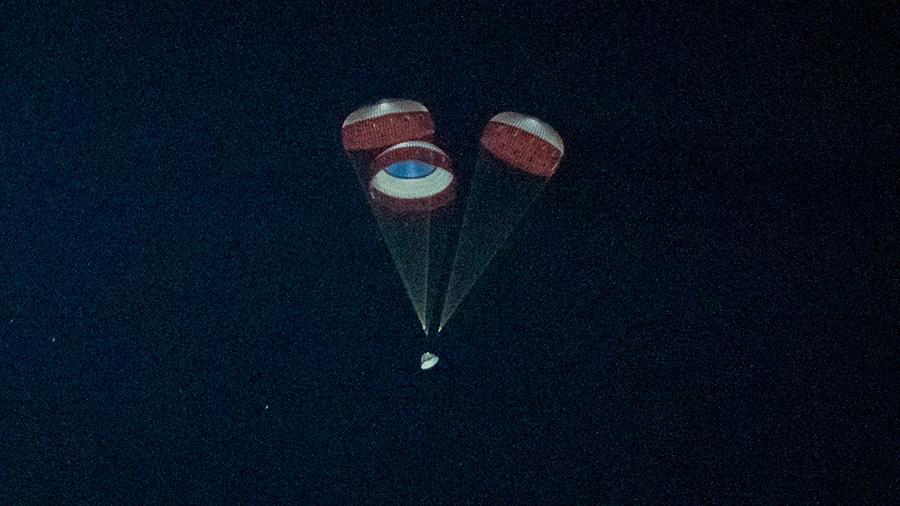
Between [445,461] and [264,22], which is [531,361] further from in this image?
[264,22]

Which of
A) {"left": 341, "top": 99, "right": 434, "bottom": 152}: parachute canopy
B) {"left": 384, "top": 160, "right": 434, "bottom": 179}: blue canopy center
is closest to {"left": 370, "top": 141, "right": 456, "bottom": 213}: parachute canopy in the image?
{"left": 384, "top": 160, "right": 434, "bottom": 179}: blue canopy center

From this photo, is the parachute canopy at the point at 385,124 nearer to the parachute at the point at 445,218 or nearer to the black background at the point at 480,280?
the parachute at the point at 445,218

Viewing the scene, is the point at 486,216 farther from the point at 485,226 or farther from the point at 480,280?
the point at 480,280

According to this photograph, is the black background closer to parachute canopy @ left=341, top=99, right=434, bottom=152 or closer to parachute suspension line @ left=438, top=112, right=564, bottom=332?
parachute suspension line @ left=438, top=112, right=564, bottom=332

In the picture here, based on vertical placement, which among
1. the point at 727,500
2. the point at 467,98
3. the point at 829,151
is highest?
the point at 467,98

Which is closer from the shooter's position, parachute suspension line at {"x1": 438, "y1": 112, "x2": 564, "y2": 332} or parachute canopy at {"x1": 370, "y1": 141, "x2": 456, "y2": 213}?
parachute canopy at {"x1": 370, "y1": 141, "x2": 456, "y2": 213}

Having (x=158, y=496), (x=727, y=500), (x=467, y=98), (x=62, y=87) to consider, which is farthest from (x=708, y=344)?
(x=62, y=87)
